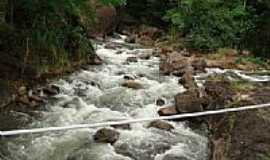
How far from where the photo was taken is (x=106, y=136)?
645 cm

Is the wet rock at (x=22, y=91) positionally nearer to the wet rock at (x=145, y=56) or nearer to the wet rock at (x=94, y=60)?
the wet rock at (x=94, y=60)

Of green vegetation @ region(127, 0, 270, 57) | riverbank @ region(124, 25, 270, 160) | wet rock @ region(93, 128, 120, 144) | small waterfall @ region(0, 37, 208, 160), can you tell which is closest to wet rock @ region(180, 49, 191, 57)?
green vegetation @ region(127, 0, 270, 57)

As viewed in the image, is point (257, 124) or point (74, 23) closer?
point (257, 124)

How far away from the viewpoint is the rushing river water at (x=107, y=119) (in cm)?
607

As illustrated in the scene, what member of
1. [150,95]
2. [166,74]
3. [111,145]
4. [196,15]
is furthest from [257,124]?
[196,15]

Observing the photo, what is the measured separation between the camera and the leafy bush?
1480 cm

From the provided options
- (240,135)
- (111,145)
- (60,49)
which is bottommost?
(111,145)

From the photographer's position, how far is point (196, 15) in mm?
15242

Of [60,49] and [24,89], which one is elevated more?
[60,49]

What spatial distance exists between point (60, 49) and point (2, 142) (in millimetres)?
4149

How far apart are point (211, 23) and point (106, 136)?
961 centimetres

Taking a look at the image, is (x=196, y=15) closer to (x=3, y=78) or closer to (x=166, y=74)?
(x=166, y=74)

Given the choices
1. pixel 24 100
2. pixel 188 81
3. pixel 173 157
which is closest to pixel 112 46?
pixel 188 81

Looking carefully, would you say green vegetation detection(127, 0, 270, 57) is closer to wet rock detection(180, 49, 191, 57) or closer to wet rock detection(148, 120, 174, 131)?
wet rock detection(180, 49, 191, 57)
